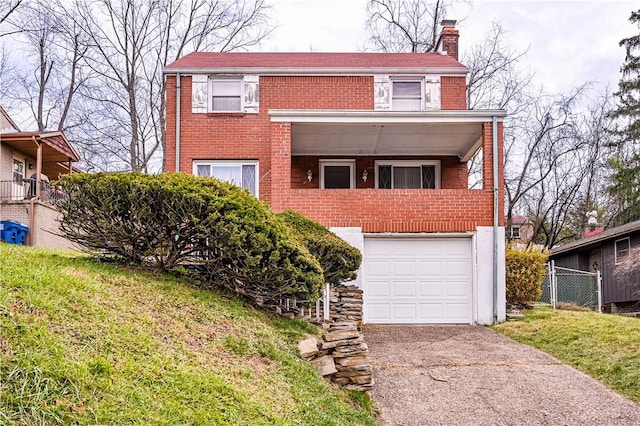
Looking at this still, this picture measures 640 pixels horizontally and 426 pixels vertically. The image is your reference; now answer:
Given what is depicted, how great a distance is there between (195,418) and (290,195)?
31.8 feet

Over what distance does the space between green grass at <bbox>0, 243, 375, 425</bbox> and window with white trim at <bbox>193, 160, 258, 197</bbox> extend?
8985 mm

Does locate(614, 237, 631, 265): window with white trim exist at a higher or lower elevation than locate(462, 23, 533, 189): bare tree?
lower

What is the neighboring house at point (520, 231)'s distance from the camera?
965 inches

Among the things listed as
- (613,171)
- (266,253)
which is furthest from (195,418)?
(613,171)

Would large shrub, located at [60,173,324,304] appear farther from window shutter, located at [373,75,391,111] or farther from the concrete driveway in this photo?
window shutter, located at [373,75,391,111]

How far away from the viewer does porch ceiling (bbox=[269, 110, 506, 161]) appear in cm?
1291

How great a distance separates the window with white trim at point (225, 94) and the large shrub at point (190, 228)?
9.67m

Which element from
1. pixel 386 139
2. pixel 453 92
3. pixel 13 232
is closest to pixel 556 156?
pixel 453 92

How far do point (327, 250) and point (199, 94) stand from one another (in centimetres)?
838

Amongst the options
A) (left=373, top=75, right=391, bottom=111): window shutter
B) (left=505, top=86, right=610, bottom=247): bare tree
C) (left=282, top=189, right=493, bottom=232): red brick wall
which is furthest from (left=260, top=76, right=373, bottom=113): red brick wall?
(left=505, top=86, right=610, bottom=247): bare tree

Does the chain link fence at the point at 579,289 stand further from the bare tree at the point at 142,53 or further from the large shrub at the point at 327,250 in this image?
the bare tree at the point at 142,53

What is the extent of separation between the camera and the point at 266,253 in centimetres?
607

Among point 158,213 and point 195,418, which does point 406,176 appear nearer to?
point 158,213

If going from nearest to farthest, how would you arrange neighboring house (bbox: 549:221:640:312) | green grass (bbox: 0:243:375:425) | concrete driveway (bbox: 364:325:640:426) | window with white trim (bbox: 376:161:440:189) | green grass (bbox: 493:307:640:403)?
1. green grass (bbox: 0:243:375:425)
2. concrete driveway (bbox: 364:325:640:426)
3. green grass (bbox: 493:307:640:403)
4. window with white trim (bbox: 376:161:440:189)
5. neighboring house (bbox: 549:221:640:312)
